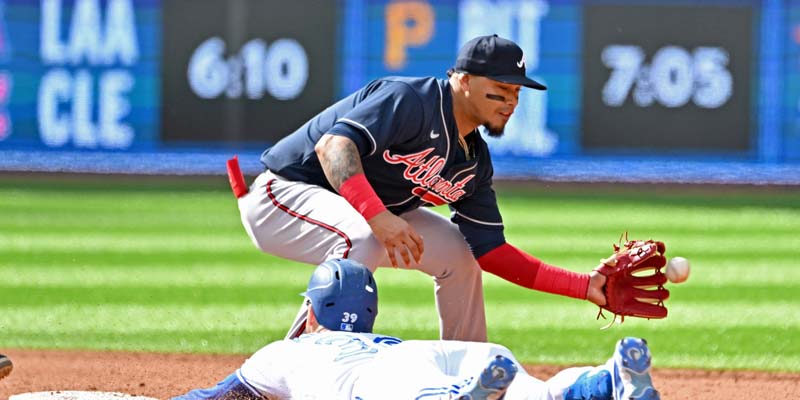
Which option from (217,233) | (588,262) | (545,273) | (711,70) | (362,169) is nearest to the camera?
(362,169)

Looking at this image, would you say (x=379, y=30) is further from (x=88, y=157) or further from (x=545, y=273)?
(x=545, y=273)

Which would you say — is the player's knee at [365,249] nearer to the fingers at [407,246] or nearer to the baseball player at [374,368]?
the fingers at [407,246]

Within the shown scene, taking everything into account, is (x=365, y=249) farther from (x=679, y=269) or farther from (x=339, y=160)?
(x=679, y=269)

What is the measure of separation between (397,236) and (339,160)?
1.08ft

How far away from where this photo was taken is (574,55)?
13445 mm

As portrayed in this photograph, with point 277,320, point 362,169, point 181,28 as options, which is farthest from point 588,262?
point 181,28

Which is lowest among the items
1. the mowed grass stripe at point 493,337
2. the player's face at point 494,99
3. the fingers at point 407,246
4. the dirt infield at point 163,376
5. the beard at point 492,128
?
the mowed grass stripe at point 493,337

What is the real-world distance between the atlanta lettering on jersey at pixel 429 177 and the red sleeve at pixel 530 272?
28 centimetres

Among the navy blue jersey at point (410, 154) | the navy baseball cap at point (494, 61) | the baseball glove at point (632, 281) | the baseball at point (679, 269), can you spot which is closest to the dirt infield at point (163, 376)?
the baseball glove at point (632, 281)

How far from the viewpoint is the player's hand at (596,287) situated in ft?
15.9

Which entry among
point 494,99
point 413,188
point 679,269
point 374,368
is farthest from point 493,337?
point 374,368

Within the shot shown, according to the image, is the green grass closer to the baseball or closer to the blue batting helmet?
the baseball

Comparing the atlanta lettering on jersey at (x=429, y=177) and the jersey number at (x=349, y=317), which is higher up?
the atlanta lettering on jersey at (x=429, y=177)

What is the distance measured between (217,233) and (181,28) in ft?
13.9
